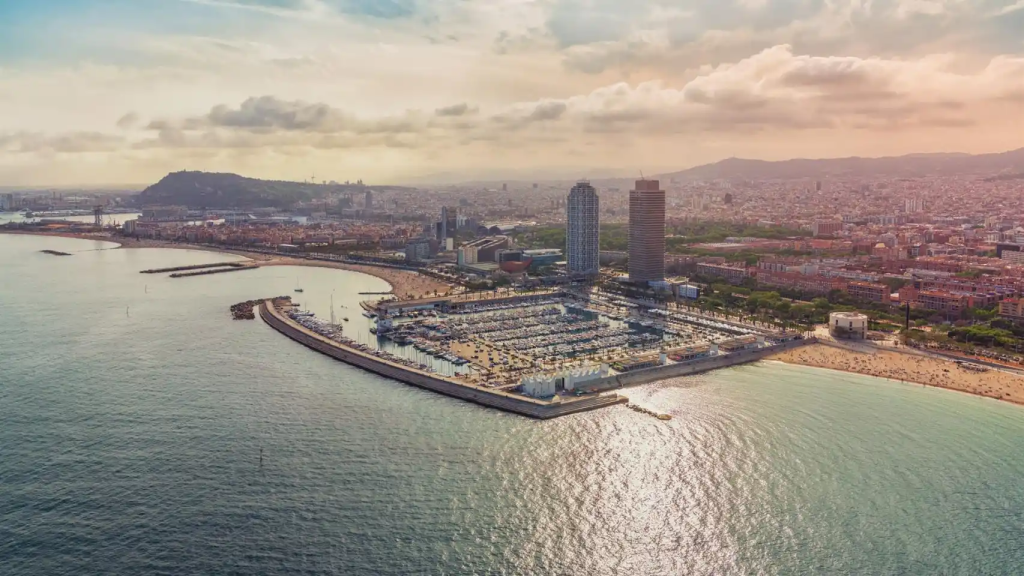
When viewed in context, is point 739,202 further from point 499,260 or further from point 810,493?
point 810,493

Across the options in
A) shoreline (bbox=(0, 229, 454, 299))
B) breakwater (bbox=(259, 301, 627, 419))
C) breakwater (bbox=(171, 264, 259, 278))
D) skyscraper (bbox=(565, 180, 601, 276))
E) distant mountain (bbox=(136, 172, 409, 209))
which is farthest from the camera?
distant mountain (bbox=(136, 172, 409, 209))

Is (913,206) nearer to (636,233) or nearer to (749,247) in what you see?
(749,247)

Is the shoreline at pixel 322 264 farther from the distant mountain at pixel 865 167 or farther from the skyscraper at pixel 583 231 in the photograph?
the distant mountain at pixel 865 167

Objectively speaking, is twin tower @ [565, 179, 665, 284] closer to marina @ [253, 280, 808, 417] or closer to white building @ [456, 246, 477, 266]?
marina @ [253, 280, 808, 417]

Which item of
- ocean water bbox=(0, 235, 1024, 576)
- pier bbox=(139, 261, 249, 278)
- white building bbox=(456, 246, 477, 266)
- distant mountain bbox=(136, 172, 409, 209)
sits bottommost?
ocean water bbox=(0, 235, 1024, 576)

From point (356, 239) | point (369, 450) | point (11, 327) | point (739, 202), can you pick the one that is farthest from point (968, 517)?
point (739, 202)

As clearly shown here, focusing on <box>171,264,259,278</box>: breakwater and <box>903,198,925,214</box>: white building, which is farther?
<box>903,198,925,214</box>: white building

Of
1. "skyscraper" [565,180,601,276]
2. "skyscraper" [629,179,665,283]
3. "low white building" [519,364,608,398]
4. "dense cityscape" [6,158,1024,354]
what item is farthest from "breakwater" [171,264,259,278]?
"low white building" [519,364,608,398]

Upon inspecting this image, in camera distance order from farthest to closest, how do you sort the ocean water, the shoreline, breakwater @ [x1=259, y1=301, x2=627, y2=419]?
the shoreline
breakwater @ [x1=259, y1=301, x2=627, y2=419]
the ocean water
